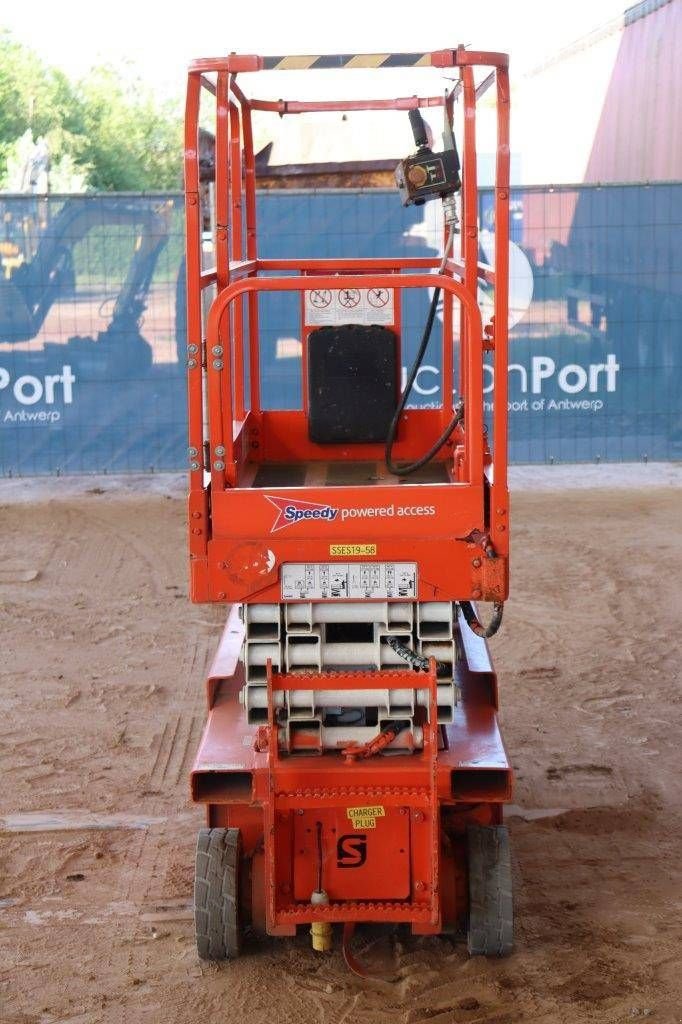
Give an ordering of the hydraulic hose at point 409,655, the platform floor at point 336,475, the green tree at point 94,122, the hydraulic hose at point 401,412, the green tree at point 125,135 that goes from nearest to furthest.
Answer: the hydraulic hose at point 409,655, the hydraulic hose at point 401,412, the platform floor at point 336,475, the green tree at point 94,122, the green tree at point 125,135

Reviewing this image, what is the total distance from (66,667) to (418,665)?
458 centimetres

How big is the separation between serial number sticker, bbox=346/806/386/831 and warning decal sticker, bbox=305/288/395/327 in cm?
233

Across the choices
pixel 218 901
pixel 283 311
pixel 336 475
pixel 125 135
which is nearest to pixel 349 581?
pixel 336 475

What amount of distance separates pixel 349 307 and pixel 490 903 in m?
2.77

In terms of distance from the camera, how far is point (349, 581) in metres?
4.81

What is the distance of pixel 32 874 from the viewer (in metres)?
5.86

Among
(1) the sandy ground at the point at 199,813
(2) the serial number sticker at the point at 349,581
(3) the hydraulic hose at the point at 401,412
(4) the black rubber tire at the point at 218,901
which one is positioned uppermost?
(3) the hydraulic hose at the point at 401,412

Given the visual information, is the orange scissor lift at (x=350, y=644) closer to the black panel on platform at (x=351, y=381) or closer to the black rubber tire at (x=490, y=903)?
the black rubber tire at (x=490, y=903)

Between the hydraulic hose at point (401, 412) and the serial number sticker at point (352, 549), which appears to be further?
the hydraulic hose at point (401, 412)

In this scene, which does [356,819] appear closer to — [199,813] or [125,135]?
[199,813]

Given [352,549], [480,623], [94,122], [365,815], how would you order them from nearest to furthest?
1. [352,549]
2. [365,815]
3. [480,623]
4. [94,122]

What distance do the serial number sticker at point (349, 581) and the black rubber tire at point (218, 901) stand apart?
3.52ft

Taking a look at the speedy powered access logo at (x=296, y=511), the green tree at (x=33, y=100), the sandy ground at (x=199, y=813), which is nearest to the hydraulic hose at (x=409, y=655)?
the speedy powered access logo at (x=296, y=511)

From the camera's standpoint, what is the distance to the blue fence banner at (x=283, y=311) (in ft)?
47.0
